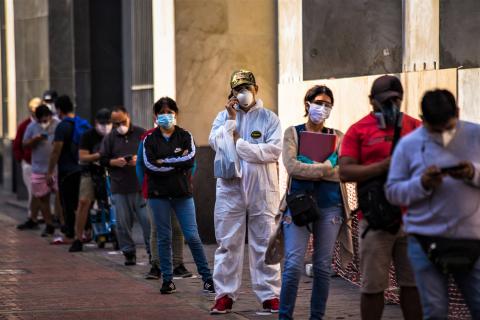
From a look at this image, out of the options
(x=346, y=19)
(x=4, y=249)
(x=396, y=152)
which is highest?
(x=346, y=19)

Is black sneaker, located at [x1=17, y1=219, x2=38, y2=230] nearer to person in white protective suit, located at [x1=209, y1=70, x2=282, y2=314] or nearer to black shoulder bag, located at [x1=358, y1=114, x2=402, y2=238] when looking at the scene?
person in white protective suit, located at [x1=209, y1=70, x2=282, y2=314]

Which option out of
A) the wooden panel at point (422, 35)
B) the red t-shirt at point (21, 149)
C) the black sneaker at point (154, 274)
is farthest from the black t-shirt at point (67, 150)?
the wooden panel at point (422, 35)

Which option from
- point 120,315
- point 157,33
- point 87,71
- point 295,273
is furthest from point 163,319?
→ point 87,71

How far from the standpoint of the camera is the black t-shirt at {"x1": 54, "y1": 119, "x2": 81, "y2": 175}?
52.2ft

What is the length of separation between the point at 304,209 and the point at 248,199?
1.68 metres

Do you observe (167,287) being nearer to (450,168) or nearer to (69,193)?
(69,193)

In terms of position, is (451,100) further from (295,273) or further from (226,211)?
(226,211)

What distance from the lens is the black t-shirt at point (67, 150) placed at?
626 inches

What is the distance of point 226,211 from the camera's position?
9.88 m

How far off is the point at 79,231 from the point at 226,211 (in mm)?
5768

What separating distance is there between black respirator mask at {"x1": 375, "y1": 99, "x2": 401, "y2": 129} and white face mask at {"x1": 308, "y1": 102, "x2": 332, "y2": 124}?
1.25 metres

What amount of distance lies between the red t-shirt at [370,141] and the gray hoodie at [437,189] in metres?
0.74

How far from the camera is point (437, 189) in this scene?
20.8 feet

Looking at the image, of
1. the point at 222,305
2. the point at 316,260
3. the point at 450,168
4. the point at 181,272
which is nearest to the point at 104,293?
the point at 181,272
